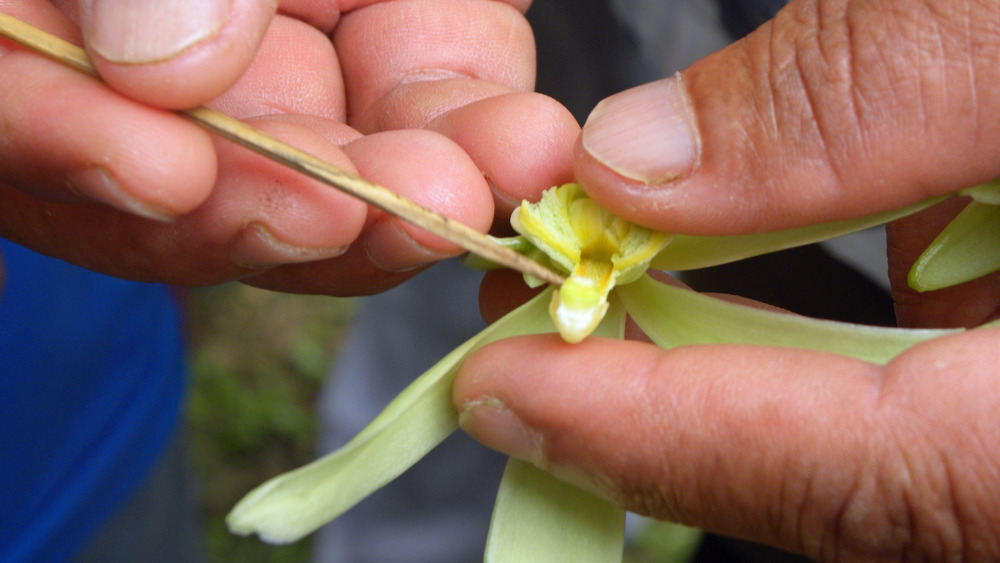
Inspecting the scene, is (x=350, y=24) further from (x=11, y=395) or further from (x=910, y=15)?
(x=910, y=15)

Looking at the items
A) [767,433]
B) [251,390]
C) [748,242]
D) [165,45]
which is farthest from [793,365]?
[251,390]

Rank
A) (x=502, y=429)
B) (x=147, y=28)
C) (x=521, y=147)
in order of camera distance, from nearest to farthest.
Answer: (x=147, y=28) → (x=502, y=429) → (x=521, y=147)

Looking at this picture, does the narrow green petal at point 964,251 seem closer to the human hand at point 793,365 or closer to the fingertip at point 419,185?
the human hand at point 793,365

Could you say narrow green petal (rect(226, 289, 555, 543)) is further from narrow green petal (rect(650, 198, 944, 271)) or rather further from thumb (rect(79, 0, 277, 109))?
thumb (rect(79, 0, 277, 109))

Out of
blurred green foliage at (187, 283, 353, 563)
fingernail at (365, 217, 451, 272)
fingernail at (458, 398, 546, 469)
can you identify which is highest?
fingernail at (365, 217, 451, 272)

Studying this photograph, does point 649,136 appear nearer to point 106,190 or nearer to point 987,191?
point 987,191

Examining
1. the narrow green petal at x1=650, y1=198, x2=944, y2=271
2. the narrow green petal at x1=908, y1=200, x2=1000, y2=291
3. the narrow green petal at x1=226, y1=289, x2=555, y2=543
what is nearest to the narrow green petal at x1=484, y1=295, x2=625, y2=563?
the narrow green petal at x1=226, y1=289, x2=555, y2=543

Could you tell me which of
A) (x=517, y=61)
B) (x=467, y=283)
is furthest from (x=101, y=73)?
(x=467, y=283)
